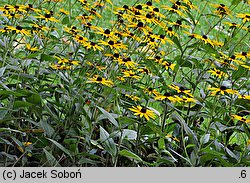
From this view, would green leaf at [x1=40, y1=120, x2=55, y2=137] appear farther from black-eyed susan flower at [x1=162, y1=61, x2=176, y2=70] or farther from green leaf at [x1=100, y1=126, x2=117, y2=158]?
black-eyed susan flower at [x1=162, y1=61, x2=176, y2=70]

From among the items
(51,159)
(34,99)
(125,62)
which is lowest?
(51,159)

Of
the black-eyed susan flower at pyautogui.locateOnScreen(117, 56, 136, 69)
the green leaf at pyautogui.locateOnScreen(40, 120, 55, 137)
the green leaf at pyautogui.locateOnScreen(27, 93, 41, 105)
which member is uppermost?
the black-eyed susan flower at pyautogui.locateOnScreen(117, 56, 136, 69)

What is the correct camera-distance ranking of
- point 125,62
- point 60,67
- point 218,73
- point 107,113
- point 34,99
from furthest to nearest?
point 218,73, point 60,67, point 125,62, point 34,99, point 107,113

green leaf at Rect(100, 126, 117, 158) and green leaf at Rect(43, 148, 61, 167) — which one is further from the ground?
green leaf at Rect(100, 126, 117, 158)

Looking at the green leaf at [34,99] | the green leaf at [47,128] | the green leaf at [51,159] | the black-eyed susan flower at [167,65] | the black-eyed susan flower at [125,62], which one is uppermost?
the black-eyed susan flower at [125,62]

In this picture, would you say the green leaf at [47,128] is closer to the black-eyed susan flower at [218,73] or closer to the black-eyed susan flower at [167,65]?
the black-eyed susan flower at [167,65]

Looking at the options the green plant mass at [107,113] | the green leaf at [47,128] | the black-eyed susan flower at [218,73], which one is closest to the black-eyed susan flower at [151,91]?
the green plant mass at [107,113]

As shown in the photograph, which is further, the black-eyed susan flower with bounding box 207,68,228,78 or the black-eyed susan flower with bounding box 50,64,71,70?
the black-eyed susan flower with bounding box 207,68,228,78

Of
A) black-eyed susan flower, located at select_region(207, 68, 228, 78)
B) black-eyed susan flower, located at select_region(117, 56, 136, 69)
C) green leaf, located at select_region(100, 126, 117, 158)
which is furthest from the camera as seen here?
black-eyed susan flower, located at select_region(207, 68, 228, 78)

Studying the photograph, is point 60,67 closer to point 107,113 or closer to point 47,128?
point 47,128

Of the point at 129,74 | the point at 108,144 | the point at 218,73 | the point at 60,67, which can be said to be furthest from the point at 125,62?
the point at 218,73

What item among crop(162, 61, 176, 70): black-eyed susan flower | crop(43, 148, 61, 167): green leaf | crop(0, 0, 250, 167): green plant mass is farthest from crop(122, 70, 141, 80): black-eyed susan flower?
crop(43, 148, 61, 167): green leaf

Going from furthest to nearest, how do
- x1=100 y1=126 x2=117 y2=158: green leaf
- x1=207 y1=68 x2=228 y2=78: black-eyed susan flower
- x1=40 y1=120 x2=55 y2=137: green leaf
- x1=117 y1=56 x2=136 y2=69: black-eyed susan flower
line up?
x1=207 y1=68 x2=228 y2=78: black-eyed susan flower < x1=117 y1=56 x2=136 y2=69: black-eyed susan flower < x1=40 y1=120 x2=55 y2=137: green leaf < x1=100 y1=126 x2=117 y2=158: green leaf
